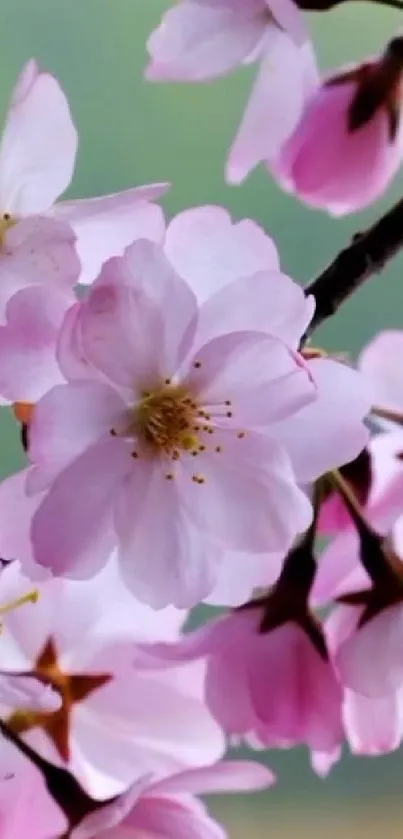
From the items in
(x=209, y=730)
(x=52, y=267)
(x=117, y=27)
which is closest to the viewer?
(x=52, y=267)

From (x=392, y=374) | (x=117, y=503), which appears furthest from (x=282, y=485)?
(x=392, y=374)

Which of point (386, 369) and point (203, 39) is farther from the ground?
point (203, 39)

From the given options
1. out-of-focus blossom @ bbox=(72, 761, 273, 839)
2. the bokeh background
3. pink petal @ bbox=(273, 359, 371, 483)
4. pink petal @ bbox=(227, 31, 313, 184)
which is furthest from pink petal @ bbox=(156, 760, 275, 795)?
the bokeh background

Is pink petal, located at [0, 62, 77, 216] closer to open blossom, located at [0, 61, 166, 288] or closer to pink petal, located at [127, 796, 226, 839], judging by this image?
open blossom, located at [0, 61, 166, 288]

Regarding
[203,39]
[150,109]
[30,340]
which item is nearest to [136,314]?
[30,340]

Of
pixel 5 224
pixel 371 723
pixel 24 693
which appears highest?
pixel 5 224

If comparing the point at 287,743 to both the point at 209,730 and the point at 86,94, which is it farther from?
the point at 86,94

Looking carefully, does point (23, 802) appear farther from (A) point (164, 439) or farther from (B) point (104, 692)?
(A) point (164, 439)
